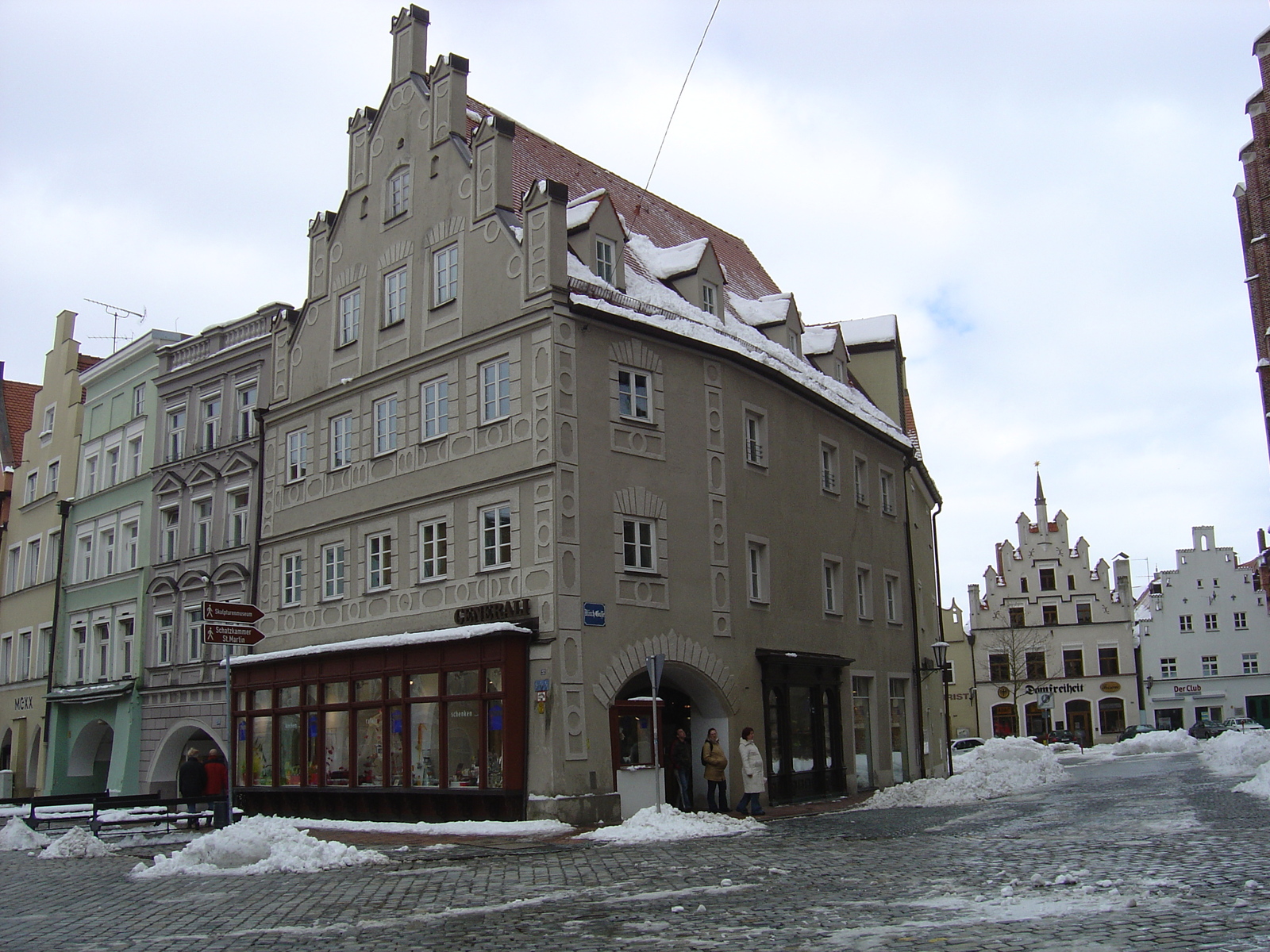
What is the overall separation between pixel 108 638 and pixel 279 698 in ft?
39.9

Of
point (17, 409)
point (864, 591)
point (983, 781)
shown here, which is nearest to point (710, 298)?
point (864, 591)

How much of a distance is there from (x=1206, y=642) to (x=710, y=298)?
63.8 metres

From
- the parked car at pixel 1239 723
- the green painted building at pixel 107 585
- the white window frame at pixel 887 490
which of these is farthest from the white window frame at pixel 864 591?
the parked car at pixel 1239 723

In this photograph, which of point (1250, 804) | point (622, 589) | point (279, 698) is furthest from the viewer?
point (279, 698)

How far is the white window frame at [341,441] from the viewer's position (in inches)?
1100

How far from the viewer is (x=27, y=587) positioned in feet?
137

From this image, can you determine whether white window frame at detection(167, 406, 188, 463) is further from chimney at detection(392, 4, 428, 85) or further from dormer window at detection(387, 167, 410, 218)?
chimney at detection(392, 4, 428, 85)

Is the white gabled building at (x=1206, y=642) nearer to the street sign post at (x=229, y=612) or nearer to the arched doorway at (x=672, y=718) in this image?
the arched doorway at (x=672, y=718)

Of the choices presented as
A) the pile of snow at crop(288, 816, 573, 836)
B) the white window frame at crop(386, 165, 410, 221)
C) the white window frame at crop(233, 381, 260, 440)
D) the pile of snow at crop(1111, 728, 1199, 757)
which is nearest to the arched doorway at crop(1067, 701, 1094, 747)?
the pile of snow at crop(1111, 728, 1199, 757)

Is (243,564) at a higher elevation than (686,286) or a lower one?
lower

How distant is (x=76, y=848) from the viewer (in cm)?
1806

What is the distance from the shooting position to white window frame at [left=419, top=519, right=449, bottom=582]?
2481cm

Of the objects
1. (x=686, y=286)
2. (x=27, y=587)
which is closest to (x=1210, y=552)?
(x=686, y=286)

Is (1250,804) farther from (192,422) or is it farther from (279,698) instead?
(192,422)
